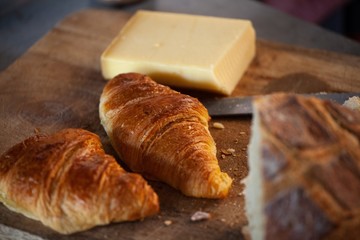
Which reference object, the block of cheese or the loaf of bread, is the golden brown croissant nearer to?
the block of cheese

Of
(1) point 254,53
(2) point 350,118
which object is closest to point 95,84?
(1) point 254,53

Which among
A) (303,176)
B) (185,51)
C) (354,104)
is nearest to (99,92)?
(185,51)

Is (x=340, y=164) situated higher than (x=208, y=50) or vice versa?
(x=340, y=164)

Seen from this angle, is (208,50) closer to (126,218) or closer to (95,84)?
(95,84)

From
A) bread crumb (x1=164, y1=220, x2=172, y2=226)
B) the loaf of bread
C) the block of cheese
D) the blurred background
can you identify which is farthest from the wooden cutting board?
the blurred background

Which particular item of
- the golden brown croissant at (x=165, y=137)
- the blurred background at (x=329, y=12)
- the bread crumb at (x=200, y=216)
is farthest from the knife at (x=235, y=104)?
the blurred background at (x=329, y=12)

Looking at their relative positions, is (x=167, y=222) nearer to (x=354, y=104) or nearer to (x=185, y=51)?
(x=354, y=104)

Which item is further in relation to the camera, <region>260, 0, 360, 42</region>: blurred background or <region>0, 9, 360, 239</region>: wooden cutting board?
<region>260, 0, 360, 42</region>: blurred background

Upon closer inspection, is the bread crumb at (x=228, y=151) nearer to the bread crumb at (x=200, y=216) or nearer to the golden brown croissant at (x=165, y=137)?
the golden brown croissant at (x=165, y=137)
